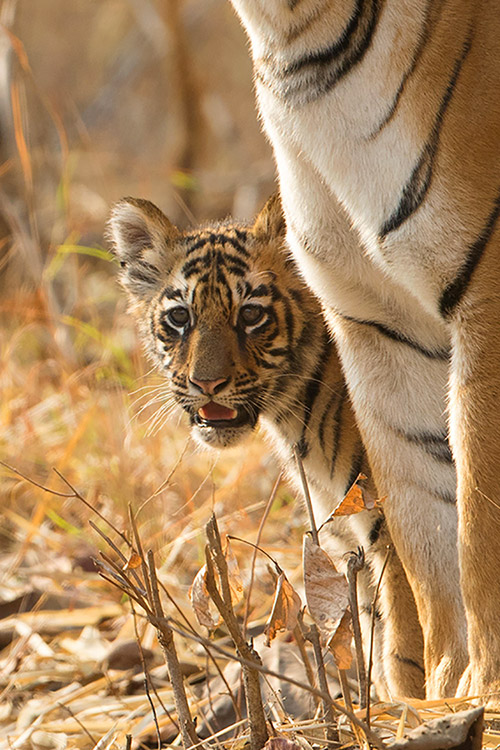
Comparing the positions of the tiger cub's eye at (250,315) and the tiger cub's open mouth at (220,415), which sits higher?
the tiger cub's eye at (250,315)

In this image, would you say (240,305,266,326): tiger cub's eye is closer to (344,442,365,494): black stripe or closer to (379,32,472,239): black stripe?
(344,442,365,494): black stripe

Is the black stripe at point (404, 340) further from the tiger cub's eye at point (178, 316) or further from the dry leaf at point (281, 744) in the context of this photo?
the dry leaf at point (281, 744)

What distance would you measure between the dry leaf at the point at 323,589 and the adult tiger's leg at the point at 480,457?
14.4 inches

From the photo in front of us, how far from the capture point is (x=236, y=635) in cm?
156

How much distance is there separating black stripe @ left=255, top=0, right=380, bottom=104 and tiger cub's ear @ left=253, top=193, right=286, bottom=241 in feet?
2.64

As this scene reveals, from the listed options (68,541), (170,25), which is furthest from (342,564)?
(170,25)

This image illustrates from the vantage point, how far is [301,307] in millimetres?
2695

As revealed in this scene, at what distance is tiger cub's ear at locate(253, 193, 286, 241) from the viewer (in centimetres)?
274

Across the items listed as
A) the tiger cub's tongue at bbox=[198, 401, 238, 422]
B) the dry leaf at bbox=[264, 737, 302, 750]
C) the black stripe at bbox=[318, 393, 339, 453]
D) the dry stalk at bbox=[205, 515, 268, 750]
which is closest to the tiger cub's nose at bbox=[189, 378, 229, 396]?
the tiger cub's tongue at bbox=[198, 401, 238, 422]

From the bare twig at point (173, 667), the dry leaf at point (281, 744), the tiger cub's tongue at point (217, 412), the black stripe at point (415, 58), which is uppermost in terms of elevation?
the black stripe at point (415, 58)

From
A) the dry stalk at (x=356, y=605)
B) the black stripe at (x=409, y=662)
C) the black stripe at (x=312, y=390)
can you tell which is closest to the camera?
the dry stalk at (x=356, y=605)

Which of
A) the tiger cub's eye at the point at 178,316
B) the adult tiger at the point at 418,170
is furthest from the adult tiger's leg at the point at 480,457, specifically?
the tiger cub's eye at the point at 178,316

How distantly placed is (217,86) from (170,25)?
3837 mm

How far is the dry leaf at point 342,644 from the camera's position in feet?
5.12
